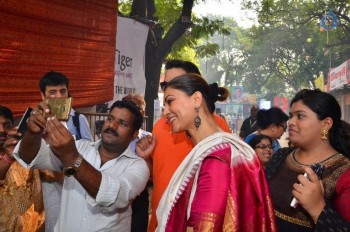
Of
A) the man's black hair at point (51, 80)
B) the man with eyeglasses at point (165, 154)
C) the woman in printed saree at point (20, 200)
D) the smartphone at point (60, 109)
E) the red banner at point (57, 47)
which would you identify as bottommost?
the woman in printed saree at point (20, 200)

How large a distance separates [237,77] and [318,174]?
56121 millimetres

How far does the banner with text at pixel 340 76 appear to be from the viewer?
25.4m

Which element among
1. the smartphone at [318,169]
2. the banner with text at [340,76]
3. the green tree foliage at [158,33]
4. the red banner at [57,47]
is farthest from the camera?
the banner with text at [340,76]

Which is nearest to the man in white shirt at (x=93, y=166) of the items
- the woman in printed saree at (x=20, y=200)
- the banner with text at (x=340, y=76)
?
the woman in printed saree at (x=20, y=200)

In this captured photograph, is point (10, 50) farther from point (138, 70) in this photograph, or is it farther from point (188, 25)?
point (188, 25)

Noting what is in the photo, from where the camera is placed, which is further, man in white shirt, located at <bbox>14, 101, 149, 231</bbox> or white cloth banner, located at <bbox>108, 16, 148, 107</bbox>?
white cloth banner, located at <bbox>108, 16, 148, 107</bbox>

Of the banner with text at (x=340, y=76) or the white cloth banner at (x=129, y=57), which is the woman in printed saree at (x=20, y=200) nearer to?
the white cloth banner at (x=129, y=57)

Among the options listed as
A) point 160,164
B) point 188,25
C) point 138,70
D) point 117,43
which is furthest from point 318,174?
point 188,25

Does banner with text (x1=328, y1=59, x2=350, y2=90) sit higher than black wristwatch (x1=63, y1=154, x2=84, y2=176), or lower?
higher

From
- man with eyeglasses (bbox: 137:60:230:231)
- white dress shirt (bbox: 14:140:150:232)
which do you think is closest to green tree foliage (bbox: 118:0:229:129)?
man with eyeglasses (bbox: 137:60:230:231)

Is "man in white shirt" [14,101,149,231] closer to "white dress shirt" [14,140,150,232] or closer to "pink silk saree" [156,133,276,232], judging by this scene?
"white dress shirt" [14,140,150,232]

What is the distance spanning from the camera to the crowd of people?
2.15 metres

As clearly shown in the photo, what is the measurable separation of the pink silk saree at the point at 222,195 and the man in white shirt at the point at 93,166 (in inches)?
16.0

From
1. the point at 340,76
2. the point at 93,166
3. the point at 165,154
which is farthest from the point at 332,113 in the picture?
the point at 340,76
